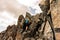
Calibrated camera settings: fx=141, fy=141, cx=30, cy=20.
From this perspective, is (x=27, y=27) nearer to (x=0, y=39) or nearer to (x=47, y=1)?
(x=47, y=1)

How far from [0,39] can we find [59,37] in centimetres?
2922

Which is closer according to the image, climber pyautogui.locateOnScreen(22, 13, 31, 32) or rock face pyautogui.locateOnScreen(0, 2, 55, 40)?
rock face pyautogui.locateOnScreen(0, 2, 55, 40)

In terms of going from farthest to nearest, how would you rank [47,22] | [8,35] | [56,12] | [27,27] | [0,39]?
[0,39]
[8,35]
[27,27]
[47,22]
[56,12]

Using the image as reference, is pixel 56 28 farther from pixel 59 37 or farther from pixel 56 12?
pixel 56 12

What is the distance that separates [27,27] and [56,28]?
44.5 ft

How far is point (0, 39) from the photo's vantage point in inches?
1761

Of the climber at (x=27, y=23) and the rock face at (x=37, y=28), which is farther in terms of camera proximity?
the climber at (x=27, y=23)

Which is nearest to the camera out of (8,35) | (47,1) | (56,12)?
(56,12)

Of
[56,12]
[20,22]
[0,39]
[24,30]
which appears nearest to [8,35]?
[0,39]

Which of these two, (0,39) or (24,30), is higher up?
(24,30)

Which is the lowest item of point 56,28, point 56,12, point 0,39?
point 0,39

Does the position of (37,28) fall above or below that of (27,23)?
below

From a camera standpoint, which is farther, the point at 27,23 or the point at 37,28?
the point at 27,23

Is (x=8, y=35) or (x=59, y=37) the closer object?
(x=59, y=37)
